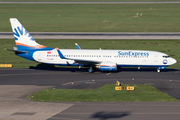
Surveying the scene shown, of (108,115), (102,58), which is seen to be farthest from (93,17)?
(108,115)

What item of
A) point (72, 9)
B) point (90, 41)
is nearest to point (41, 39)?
point (90, 41)

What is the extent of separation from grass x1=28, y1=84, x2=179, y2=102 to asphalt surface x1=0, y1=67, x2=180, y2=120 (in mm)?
1519

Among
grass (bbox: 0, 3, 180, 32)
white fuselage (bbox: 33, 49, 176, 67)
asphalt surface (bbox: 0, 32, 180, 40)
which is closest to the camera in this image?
white fuselage (bbox: 33, 49, 176, 67)

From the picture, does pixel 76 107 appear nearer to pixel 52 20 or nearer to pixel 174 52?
pixel 174 52

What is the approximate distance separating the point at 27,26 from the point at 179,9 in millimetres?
81928

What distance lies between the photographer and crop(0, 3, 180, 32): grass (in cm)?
9825

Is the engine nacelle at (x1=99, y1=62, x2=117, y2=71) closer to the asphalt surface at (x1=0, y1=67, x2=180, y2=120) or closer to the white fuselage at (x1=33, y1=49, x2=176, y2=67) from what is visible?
the asphalt surface at (x1=0, y1=67, x2=180, y2=120)

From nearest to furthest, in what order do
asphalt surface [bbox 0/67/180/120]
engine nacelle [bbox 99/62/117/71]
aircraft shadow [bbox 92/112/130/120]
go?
aircraft shadow [bbox 92/112/130/120] → asphalt surface [bbox 0/67/180/120] → engine nacelle [bbox 99/62/117/71]

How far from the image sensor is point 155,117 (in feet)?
85.0

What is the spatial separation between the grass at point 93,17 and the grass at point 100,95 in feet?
195

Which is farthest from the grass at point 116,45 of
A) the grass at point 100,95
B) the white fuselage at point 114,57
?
the grass at point 100,95

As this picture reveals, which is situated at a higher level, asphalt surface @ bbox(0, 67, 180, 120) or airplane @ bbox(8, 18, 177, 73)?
airplane @ bbox(8, 18, 177, 73)

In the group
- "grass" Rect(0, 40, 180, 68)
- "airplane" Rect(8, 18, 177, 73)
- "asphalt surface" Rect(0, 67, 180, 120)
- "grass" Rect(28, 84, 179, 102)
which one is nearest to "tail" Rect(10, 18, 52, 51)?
"airplane" Rect(8, 18, 177, 73)

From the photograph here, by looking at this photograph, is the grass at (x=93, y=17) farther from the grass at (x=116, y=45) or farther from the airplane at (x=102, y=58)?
the airplane at (x=102, y=58)
